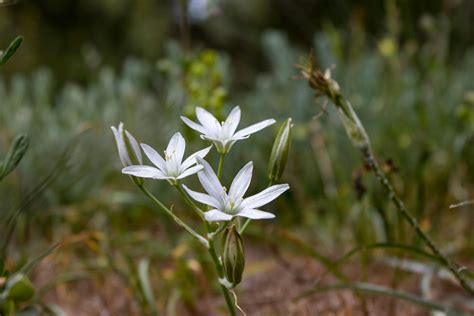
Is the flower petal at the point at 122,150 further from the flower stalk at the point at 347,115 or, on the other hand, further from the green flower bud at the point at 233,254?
the flower stalk at the point at 347,115

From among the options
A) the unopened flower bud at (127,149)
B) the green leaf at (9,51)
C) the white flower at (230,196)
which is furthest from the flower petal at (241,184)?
the green leaf at (9,51)

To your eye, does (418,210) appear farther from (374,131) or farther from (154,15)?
(154,15)

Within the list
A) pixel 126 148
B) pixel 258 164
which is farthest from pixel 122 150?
pixel 258 164

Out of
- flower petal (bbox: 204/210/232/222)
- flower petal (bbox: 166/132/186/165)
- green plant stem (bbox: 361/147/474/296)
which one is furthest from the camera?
green plant stem (bbox: 361/147/474/296)

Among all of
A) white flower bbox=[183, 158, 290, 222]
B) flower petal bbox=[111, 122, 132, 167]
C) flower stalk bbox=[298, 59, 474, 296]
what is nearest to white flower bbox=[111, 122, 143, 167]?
flower petal bbox=[111, 122, 132, 167]

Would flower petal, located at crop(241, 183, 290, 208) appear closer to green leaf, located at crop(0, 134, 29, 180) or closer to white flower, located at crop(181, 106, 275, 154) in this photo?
white flower, located at crop(181, 106, 275, 154)

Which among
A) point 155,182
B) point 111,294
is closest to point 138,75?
point 155,182
